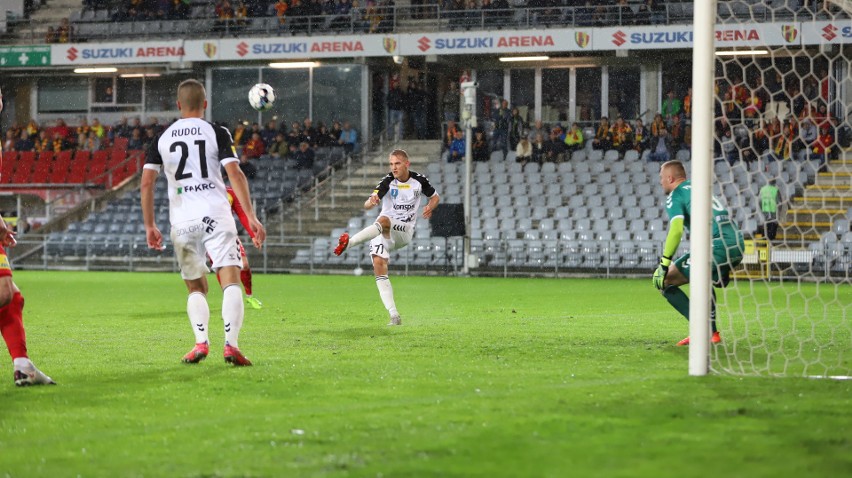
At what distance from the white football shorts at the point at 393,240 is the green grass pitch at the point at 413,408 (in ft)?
3.96

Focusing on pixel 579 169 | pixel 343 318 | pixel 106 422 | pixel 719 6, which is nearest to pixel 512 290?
pixel 343 318

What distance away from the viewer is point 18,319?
22.2 feet

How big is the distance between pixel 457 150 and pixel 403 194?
63.8 ft

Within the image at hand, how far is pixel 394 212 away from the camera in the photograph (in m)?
12.4

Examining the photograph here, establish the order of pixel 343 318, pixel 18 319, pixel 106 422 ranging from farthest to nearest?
1. pixel 343 318
2. pixel 18 319
3. pixel 106 422

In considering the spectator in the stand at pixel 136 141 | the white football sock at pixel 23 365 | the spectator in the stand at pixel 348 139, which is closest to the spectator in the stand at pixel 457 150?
the spectator in the stand at pixel 348 139

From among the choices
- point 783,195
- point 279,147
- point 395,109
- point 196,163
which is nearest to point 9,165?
point 279,147

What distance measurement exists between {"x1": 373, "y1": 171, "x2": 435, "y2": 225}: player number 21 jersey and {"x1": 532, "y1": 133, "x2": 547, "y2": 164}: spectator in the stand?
18.8 metres

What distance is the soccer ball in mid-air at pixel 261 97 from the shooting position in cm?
2218

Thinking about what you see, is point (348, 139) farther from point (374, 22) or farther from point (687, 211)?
point (687, 211)

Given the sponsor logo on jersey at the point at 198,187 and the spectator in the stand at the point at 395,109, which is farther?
the spectator in the stand at the point at 395,109

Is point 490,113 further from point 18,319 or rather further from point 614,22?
point 18,319

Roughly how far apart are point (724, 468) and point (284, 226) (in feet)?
90.2

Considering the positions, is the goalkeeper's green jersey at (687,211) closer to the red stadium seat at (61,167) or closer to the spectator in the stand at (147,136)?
the spectator in the stand at (147,136)
